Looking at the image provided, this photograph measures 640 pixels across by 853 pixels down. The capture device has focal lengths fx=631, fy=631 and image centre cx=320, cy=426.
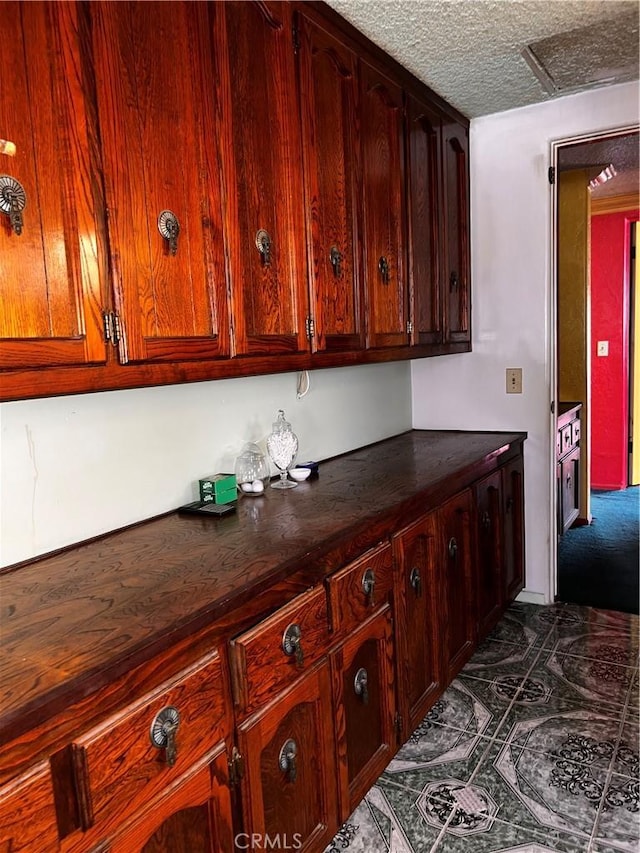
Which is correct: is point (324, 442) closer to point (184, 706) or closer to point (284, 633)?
point (284, 633)

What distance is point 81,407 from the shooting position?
1.55 meters

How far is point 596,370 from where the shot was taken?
17.8 ft

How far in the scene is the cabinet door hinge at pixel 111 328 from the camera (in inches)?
49.6

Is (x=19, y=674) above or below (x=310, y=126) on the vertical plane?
below

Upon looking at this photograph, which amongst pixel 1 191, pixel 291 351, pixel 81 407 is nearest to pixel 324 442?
pixel 291 351

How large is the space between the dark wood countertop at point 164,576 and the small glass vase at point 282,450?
0.28 feet

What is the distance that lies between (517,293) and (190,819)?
2562mm

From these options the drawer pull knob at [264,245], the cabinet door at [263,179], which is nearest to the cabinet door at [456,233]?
the cabinet door at [263,179]

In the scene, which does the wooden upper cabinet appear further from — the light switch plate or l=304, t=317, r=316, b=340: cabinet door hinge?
the light switch plate

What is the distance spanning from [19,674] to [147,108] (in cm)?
112

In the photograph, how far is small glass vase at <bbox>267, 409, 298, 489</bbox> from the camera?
2.11 metres

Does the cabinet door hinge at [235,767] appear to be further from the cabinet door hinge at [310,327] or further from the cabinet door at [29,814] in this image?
the cabinet door hinge at [310,327]

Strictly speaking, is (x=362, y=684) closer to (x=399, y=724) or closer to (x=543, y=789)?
(x=399, y=724)

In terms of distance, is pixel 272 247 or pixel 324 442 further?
pixel 324 442
